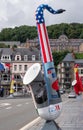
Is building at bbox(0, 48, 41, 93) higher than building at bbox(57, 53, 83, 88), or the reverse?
building at bbox(0, 48, 41, 93)

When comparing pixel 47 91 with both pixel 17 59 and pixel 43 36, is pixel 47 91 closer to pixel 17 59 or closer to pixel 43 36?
pixel 43 36

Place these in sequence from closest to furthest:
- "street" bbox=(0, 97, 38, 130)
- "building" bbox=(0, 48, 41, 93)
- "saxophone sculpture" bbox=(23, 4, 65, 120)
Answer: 1. "saxophone sculpture" bbox=(23, 4, 65, 120)
2. "street" bbox=(0, 97, 38, 130)
3. "building" bbox=(0, 48, 41, 93)

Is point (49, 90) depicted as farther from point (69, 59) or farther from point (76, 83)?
point (69, 59)

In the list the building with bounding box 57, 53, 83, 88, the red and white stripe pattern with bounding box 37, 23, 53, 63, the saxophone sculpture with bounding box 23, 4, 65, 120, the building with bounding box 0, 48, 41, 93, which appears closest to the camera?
the saxophone sculpture with bounding box 23, 4, 65, 120

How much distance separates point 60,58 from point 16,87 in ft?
218

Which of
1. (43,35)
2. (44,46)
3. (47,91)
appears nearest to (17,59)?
(43,35)

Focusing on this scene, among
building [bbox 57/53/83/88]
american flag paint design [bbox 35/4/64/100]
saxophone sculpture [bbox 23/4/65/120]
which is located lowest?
building [bbox 57/53/83/88]

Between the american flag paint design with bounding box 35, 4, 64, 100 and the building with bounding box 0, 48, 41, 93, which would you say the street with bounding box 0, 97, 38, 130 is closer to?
the american flag paint design with bounding box 35, 4, 64, 100

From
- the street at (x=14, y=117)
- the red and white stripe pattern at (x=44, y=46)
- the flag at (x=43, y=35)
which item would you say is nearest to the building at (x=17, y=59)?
the street at (x=14, y=117)

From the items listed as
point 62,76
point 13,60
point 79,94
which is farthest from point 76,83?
point 62,76

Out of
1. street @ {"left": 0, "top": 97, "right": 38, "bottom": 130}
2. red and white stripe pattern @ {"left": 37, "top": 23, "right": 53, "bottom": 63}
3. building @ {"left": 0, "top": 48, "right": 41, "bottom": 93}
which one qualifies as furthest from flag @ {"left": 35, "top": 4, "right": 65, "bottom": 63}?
building @ {"left": 0, "top": 48, "right": 41, "bottom": 93}

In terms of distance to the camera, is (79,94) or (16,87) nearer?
(79,94)

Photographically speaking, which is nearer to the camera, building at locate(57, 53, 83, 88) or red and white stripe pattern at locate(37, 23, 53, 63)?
red and white stripe pattern at locate(37, 23, 53, 63)

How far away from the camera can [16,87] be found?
13112cm
